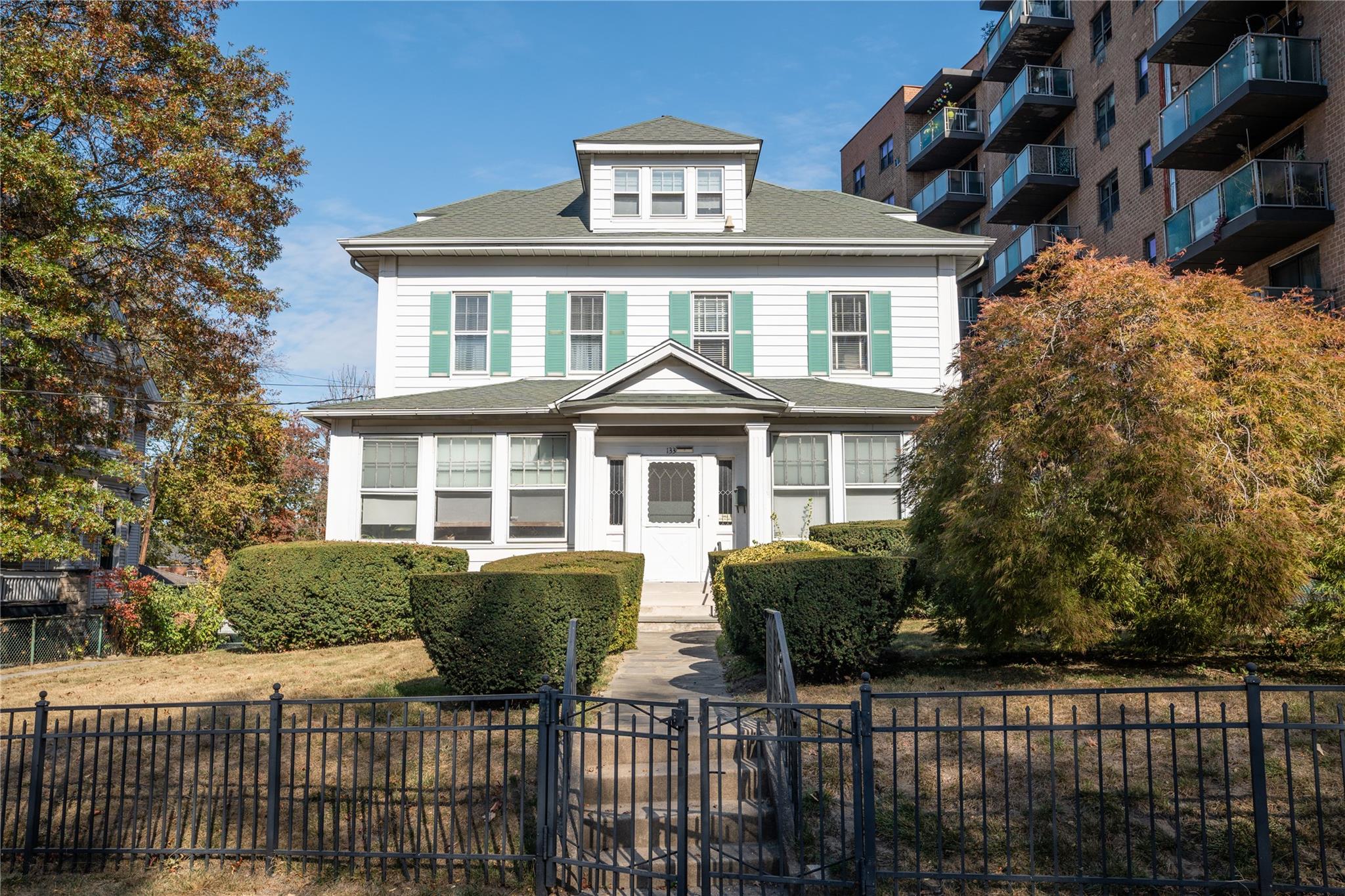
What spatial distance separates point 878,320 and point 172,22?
14022 mm

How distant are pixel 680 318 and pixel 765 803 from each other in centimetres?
1310

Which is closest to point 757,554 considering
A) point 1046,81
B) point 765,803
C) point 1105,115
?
point 765,803

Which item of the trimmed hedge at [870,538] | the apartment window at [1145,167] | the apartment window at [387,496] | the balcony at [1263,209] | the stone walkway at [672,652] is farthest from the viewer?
the apartment window at [1145,167]

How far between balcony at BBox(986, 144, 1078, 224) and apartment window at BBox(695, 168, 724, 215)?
14.3 meters

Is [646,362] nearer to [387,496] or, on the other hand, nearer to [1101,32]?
[387,496]

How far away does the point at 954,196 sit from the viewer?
35.0m

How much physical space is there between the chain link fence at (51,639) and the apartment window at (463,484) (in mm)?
6301

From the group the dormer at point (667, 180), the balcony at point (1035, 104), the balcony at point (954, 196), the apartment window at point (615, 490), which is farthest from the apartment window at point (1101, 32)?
the apartment window at point (615, 490)

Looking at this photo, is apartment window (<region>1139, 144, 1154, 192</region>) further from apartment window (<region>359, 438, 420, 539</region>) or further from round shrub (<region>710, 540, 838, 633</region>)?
apartment window (<region>359, 438, 420, 539</region>)

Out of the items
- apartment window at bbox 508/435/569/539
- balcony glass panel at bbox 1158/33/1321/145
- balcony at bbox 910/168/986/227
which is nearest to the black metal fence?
apartment window at bbox 508/435/569/539

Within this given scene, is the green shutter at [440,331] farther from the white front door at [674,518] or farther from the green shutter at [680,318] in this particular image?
the white front door at [674,518]

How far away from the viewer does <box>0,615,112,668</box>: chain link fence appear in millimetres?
16750

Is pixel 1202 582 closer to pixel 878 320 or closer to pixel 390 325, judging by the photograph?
pixel 878 320

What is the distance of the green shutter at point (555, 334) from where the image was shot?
18500mm
